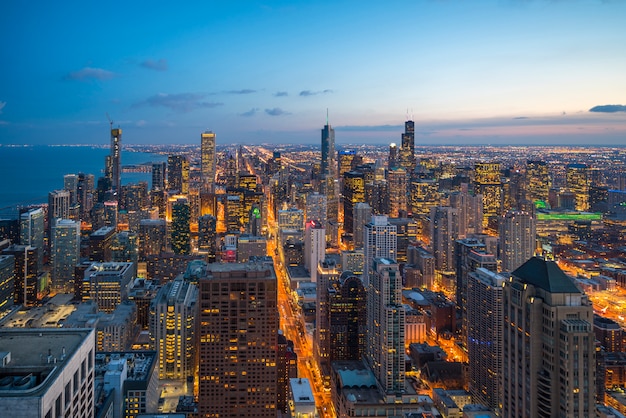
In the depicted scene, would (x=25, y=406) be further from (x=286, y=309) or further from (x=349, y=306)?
(x=286, y=309)

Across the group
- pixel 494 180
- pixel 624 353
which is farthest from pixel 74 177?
pixel 624 353

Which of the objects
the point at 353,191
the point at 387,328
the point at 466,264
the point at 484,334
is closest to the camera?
the point at 387,328

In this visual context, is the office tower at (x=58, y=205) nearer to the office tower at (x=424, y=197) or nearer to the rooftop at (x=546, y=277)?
the office tower at (x=424, y=197)

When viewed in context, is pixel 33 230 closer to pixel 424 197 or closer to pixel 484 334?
pixel 484 334

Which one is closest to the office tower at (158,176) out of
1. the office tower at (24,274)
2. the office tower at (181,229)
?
the office tower at (181,229)

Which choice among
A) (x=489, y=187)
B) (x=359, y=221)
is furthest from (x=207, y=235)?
(x=489, y=187)
